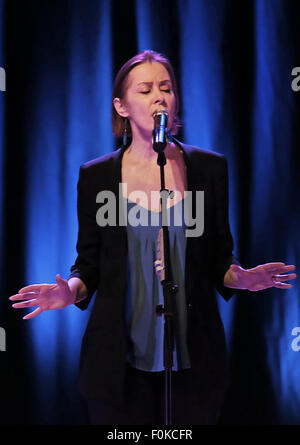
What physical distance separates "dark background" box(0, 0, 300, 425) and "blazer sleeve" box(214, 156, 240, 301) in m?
0.71

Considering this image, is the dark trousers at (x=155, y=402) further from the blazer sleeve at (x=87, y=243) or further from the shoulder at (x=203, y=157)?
the shoulder at (x=203, y=157)

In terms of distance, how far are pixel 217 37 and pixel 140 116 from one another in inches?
37.1

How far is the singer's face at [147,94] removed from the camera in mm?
1637

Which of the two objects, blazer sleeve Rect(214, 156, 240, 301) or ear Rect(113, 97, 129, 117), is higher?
ear Rect(113, 97, 129, 117)

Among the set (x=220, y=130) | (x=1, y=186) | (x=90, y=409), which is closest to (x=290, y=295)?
(x=220, y=130)

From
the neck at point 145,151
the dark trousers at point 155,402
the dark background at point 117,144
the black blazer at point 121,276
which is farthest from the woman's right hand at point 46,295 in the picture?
the dark background at point 117,144

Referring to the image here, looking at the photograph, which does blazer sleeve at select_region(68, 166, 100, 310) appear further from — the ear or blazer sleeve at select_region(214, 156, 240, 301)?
blazer sleeve at select_region(214, 156, 240, 301)

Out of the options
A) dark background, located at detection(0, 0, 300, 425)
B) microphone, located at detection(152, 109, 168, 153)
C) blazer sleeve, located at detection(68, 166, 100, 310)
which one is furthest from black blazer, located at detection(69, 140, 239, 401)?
dark background, located at detection(0, 0, 300, 425)

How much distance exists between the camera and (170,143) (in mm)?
1710

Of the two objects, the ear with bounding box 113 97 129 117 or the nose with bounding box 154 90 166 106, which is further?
the ear with bounding box 113 97 129 117

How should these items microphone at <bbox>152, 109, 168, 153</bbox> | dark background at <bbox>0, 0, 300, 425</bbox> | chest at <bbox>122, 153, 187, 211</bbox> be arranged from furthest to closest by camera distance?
dark background at <bbox>0, 0, 300, 425</bbox>, chest at <bbox>122, 153, 187, 211</bbox>, microphone at <bbox>152, 109, 168, 153</bbox>

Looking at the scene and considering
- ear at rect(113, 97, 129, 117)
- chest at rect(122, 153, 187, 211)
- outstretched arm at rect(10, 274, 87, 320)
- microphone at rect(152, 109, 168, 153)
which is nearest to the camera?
microphone at rect(152, 109, 168, 153)

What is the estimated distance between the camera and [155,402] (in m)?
1.54

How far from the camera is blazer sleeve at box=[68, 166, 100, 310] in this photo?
1.65 m
